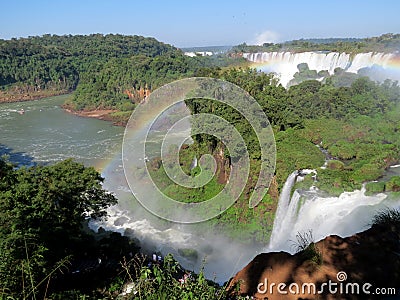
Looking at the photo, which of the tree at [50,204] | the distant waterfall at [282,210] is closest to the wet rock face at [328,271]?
the tree at [50,204]

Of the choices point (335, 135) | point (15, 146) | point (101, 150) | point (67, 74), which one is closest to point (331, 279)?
point (335, 135)

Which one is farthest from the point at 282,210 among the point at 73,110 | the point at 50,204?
the point at 73,110

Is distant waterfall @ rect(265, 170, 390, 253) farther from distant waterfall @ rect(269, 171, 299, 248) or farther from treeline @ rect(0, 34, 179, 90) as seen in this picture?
treeline @ rect(0, 34, 179, 90)

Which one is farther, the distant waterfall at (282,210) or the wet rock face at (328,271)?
the distant waterfall at (282,210)

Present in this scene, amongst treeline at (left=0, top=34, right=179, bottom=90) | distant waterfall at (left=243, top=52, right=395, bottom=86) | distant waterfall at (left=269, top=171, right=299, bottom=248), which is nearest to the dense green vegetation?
treeline at (left=0, top=34, right=179, bottom=90)

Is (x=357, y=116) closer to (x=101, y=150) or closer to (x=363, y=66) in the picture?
(x=363, y=66)

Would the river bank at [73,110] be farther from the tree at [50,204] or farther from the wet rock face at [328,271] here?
the wet rock face at [328,271]

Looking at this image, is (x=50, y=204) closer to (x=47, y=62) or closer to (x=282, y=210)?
(x=282, y=210)

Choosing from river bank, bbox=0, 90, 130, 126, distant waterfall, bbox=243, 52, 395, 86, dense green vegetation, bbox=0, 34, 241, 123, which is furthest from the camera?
dense green vegetation, bbox=0, 34, 241, 123
